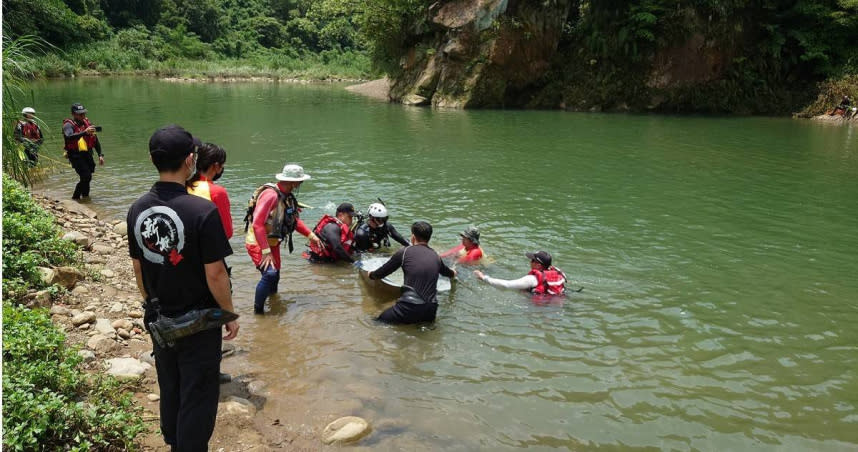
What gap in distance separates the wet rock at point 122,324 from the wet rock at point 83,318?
19cm

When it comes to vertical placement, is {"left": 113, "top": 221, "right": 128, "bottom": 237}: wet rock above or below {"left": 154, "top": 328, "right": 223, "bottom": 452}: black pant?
below

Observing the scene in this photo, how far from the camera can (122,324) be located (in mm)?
5703

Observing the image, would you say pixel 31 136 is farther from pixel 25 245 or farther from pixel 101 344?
pixel 101 344

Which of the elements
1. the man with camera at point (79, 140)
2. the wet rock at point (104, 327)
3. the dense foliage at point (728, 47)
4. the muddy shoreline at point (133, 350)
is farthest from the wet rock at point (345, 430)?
the dense foliage at point (728, 47)

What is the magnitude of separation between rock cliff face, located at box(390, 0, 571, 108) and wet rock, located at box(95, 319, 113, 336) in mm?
30447

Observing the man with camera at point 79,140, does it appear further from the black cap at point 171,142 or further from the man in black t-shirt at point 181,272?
the black cap at point 171,142

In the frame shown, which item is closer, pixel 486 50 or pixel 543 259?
pixel 543 259

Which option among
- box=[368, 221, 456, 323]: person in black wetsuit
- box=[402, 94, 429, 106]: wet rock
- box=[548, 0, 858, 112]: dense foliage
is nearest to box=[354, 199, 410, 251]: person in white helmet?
box=[368, 221, 456, 323]: person in black wetsuit

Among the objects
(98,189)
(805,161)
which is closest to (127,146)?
(98,189)

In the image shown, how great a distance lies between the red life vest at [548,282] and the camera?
734 cm

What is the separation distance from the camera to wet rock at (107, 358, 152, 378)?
4.67m

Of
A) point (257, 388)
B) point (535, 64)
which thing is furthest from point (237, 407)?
point (535, 64)

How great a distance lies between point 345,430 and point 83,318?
9.72ft

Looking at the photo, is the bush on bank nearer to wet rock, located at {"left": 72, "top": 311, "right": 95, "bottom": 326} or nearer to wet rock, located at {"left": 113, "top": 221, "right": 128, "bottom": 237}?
wet rock, located at {"left": 72, "top": 311, "right": 95, "bottom": 326}
